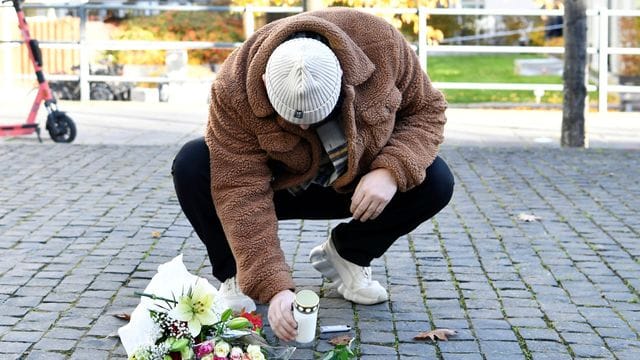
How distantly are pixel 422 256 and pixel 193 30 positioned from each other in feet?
41.6

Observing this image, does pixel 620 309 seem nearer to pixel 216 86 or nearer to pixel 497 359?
pixel 497 359

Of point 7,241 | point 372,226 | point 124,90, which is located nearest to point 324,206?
point 372,226

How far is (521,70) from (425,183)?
17.4 metres

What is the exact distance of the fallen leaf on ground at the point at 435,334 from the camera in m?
4.33

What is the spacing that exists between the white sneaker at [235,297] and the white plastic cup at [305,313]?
0.91 metres

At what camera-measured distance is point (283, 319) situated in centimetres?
360

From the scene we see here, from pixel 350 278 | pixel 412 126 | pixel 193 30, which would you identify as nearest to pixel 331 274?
pixel 350 278

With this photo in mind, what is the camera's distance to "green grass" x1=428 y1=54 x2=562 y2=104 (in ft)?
57.3

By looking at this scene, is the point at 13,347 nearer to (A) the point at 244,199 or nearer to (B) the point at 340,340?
(A) the point at 244,199

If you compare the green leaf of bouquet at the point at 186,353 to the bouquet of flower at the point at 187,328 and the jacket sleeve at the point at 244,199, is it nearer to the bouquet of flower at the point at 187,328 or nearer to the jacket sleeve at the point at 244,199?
the bouquet of flower at the point at 187,328

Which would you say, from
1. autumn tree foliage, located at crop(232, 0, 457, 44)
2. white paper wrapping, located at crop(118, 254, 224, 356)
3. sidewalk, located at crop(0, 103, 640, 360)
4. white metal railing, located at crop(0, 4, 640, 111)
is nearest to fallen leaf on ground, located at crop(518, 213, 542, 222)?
sidewalk, located at crop(0, 103, 640, 360)

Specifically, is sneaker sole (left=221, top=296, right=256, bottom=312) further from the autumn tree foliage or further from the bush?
the bush

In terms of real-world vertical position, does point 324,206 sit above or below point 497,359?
above

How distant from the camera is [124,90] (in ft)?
52.0
